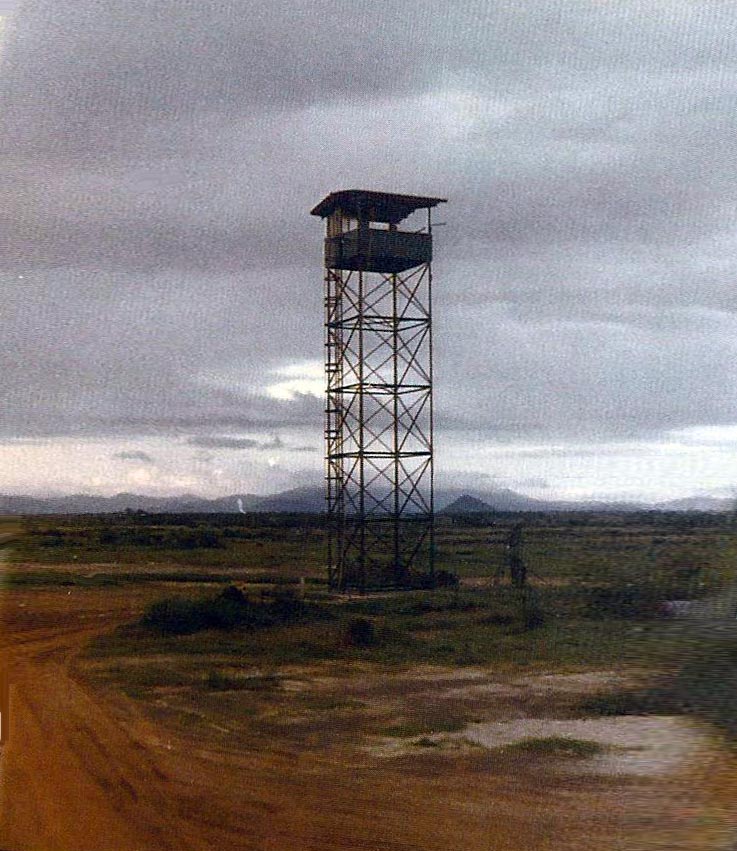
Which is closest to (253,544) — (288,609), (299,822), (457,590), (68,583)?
(68,583)

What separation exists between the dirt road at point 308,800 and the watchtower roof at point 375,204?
67.1ft

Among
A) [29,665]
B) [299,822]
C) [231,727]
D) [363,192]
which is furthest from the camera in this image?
[363,192]

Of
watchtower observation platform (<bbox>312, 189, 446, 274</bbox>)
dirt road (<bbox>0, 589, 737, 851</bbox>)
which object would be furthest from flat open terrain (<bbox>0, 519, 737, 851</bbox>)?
watchtower observation platform (<bbox>312, 189, 446, 274</bbox>)

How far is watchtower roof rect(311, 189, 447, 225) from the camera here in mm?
31531

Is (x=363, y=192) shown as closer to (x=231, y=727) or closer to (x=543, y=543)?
(x=231, y=727)

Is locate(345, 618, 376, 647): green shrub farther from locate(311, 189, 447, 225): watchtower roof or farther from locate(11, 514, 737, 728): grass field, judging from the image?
locate(311, 189, 447, 225): watchtower roof

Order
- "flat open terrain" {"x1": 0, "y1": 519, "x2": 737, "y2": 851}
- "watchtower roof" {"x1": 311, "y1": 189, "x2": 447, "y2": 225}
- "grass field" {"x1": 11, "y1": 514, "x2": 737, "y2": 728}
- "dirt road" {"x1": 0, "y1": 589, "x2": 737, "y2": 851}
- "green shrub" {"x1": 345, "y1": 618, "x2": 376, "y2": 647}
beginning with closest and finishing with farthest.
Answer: "dirt road" {"x1": 0, "y1": 589, "x2": 737, "y2": 851} < "flat open terrain" {"x1": 0, "y1": 519, "x2": 737, "y2": 851} < "grass field" {"x1": 11, "y1": 514, "x2": 737, "y2": 728} < "green shrub" {"x1": 345, "y1": 618, "x2": 376, "y2": 647} < "watchtower roof" {"x1": 311, "y1": 189, "x2": 447, "y2": 225}

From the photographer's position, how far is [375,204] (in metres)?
32.3

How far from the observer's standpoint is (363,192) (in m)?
31.3

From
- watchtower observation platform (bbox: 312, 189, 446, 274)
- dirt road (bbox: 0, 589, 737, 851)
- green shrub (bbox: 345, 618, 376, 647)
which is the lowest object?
dirt road (bbox: 0, 589, 737, 851)

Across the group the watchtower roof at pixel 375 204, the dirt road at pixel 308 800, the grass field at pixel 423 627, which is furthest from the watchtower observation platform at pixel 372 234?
the dirt road at pixel 308 800

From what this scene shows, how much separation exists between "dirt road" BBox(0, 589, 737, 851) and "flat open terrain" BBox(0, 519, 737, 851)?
0.03m

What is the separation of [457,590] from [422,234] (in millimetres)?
11499

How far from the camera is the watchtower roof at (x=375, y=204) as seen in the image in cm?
3153
